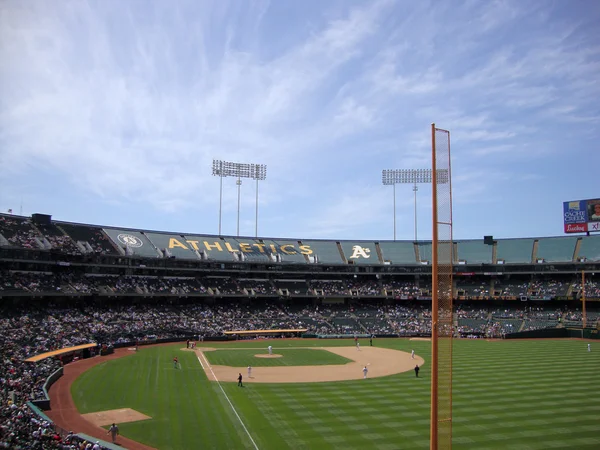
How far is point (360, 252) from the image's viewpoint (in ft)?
293

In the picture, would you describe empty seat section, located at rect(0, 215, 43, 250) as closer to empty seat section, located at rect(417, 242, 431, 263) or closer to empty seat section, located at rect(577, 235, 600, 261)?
empty seat section, located at rect(417, 242, 431, 263)

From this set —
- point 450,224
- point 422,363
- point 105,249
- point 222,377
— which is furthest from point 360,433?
point 105,249

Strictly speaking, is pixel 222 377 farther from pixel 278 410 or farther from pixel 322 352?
pixel 322 352

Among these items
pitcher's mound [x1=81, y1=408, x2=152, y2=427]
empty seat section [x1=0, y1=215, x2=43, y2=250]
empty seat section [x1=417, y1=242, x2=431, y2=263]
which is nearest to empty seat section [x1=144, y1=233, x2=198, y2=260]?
empty seat section [x1=0, y1=215, x2=43, y2=250]

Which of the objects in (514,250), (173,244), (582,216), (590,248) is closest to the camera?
(582,216)

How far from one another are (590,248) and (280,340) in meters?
54.1

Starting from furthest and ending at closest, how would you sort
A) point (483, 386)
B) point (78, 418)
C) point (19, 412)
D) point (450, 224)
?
1. point (483, 386)
2. point (78, 418)
3. point (19, 412)
4. point (450, 224)

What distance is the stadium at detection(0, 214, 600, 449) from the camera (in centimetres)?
2250

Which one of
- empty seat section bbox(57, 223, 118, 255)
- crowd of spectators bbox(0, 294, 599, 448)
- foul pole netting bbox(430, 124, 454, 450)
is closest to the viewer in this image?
foul pole netting bbox(430, 124, 454, 450)

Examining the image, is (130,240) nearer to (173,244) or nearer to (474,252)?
(173,244)

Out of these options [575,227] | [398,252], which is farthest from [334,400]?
[575,227]

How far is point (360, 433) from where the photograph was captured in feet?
70.9

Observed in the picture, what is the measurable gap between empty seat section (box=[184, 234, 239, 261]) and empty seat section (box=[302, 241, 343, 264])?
15.1m

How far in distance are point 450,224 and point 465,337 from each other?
61479 mm
